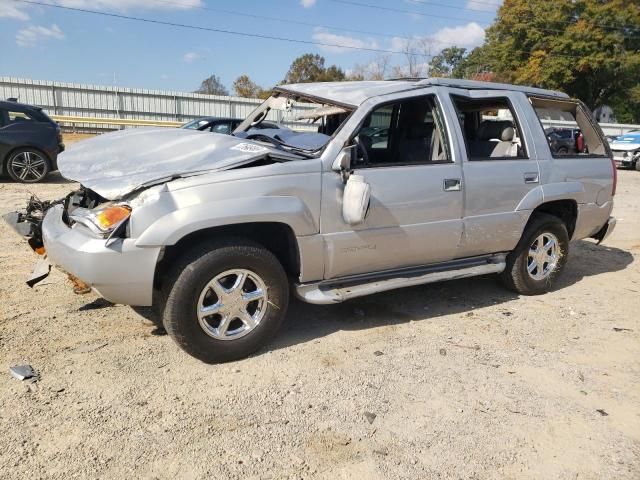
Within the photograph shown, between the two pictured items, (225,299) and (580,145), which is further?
(580,145)

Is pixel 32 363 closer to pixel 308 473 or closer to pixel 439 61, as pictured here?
pixel 308 473

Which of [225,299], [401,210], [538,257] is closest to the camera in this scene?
[225,299]

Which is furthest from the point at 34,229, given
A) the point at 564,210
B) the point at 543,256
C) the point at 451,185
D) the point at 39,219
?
the point at 564,210

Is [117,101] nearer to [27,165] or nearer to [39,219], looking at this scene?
[27,165]

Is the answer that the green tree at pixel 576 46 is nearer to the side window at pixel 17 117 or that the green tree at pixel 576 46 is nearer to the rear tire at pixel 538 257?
the side window at pixel 17 117

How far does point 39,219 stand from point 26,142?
7.21 m

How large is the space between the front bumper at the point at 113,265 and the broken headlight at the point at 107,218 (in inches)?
2.2

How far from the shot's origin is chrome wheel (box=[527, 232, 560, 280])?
201 inches

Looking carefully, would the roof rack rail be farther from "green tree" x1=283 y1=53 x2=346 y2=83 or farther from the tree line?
"green tree" x1=283 y1=53 x2=346 y2=83

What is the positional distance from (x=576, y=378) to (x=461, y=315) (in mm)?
1183

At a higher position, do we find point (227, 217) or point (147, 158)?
point (147, 158)

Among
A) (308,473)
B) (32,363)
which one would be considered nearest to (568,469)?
(308,473)

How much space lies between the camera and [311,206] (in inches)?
141

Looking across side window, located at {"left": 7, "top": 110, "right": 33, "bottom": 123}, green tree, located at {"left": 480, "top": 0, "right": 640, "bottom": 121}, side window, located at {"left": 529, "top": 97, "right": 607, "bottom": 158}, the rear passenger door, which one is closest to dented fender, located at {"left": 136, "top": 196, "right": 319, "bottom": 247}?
the rear passenger door
